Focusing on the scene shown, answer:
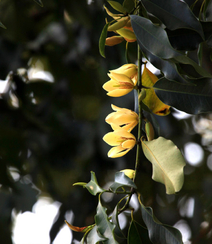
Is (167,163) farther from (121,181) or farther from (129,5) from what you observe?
(129,5)

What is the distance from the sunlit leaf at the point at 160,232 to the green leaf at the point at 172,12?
20 cm

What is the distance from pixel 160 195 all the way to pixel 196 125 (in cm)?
25

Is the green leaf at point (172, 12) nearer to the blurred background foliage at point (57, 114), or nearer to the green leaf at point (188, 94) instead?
the green leaf at point (188, 94)

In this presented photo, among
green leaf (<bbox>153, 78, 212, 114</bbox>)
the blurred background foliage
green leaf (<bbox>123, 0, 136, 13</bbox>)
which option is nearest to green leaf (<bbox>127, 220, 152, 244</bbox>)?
green leaf (<bbox>153, 78, 212, 114</bbox>)

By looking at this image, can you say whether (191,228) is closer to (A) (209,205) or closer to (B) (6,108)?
(A) (209,205)

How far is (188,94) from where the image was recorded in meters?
0.25

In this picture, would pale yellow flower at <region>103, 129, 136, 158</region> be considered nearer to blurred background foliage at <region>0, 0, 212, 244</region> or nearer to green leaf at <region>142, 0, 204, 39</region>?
green leaf at <region>142, 0, 204, 39</region>

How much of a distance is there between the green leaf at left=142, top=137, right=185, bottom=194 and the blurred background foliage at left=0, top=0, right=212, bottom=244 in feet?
1.61

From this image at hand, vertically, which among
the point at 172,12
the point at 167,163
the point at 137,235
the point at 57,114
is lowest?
the point at 57,114

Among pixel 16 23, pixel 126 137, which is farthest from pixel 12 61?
pixel 126 137

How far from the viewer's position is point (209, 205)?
705 millimetres

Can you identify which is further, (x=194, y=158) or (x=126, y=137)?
(x=194, y=158)

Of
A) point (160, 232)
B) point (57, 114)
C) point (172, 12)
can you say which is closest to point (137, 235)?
point (160, 232)

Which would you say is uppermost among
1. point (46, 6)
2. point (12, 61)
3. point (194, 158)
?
point (46, 6)
